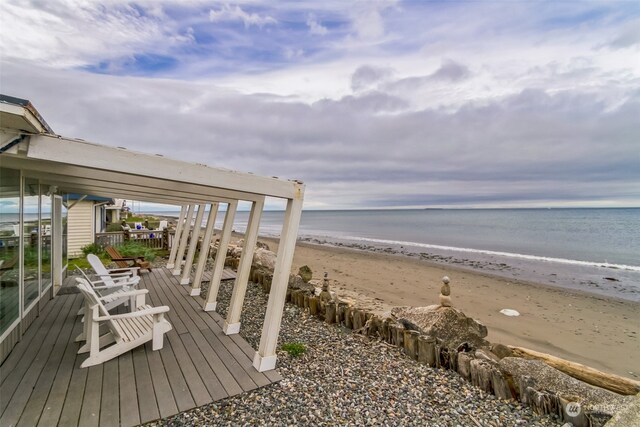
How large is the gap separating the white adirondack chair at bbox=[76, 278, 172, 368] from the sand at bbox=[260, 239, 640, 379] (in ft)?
18.9

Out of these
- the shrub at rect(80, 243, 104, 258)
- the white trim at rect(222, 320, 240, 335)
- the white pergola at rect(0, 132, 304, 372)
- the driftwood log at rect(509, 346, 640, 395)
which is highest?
the white pergola at rect(0, 132, 304, 372)

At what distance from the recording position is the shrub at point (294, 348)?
3.80 meters

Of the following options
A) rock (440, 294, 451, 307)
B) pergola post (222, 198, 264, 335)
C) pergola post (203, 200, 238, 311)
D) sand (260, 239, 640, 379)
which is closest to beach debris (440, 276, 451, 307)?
rock (440, 294, 451, 307)

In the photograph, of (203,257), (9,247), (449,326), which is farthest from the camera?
(203,257)

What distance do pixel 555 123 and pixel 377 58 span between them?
15.1 metres

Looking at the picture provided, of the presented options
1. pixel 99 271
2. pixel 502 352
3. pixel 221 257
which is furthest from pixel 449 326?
pixel 99 271

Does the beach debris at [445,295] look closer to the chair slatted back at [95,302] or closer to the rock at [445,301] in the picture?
the rock at [445,301]

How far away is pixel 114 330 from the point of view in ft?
11.2

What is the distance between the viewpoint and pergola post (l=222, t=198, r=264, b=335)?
163 inches

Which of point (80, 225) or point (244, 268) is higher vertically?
point (244, 268)

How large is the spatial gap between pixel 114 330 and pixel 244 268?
165 cm

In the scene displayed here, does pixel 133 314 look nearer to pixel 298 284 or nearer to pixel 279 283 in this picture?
pixel 279 283

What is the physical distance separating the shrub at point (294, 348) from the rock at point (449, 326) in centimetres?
191

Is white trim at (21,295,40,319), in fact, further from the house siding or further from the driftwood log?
the house siding
